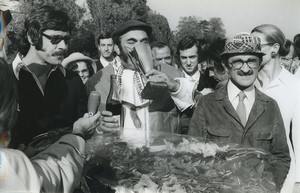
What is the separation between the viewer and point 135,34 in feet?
17.5

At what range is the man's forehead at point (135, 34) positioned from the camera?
→ 5.31 meters

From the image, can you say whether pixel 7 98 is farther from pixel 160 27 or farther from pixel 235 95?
pixel 235 95

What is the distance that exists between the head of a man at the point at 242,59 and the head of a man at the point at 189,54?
0.85 feet

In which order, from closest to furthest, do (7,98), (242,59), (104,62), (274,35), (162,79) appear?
(7,98), (104,62), (162,79), (242,59), (274,35)

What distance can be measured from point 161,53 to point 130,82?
41 centimetres

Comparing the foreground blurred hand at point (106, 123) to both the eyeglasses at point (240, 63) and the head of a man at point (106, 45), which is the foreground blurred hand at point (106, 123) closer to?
the head of a man at point (106, 45)

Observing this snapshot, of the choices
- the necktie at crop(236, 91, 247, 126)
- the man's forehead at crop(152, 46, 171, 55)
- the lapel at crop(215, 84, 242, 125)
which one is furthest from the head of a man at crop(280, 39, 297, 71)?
the man's forehead at crop(152, 46, 171, 55)

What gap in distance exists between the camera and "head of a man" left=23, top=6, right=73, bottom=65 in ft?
16.6

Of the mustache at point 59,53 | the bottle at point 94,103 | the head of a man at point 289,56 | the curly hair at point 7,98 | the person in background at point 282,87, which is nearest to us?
the curly hair at point 7,98

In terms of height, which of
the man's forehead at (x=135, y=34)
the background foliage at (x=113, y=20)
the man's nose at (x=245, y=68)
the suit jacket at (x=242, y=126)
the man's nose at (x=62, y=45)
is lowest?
the suit jacket at (x=242, y=126)

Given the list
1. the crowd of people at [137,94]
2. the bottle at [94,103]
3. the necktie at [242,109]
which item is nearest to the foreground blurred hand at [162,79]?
the crowd of people at [137,94]

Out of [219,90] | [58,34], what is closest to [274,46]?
[219,90]

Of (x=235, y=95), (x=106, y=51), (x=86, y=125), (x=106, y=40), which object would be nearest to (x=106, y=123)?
(x=86, y=125)

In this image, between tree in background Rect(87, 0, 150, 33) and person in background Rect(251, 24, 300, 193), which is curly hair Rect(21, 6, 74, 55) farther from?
person in background Rect(251, 24, 300, 193)
